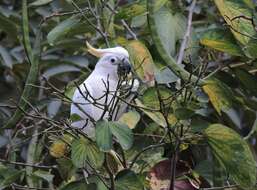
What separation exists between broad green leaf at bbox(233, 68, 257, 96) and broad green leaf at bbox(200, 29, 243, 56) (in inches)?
3.0

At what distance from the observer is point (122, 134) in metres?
Answer: 1.02

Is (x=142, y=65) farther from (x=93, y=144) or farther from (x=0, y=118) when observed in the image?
(x=0, y=118)

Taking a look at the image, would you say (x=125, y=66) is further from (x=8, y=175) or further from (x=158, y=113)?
(x=8, y=175)

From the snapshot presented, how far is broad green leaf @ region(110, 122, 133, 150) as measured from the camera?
101 cm

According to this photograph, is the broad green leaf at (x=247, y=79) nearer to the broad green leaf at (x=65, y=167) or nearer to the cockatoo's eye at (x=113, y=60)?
the cockatoo's eye at (x=113, y=60)

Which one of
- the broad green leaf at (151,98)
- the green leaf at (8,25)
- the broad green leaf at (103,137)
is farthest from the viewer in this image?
the green leaf at (8,25)

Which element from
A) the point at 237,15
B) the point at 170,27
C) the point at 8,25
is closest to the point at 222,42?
the point at 237,15

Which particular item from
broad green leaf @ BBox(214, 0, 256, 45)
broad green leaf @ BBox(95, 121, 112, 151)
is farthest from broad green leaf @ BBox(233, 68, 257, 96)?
broad green leaf @ BBox(95, 121, 112, 151)

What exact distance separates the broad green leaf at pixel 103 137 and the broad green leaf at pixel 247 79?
1.43 feet

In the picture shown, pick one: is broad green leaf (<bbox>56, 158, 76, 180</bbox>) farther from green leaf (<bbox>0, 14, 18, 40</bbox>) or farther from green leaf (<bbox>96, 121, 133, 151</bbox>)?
green leaf (<bbox>0, 14, 18, 40</bbox>)

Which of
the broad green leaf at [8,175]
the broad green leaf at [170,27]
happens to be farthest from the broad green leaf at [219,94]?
the broad green leaf at [8,175]

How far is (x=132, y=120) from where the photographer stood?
4.20 ft

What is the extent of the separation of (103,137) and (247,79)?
0.45 m

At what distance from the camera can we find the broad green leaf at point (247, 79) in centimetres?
133
